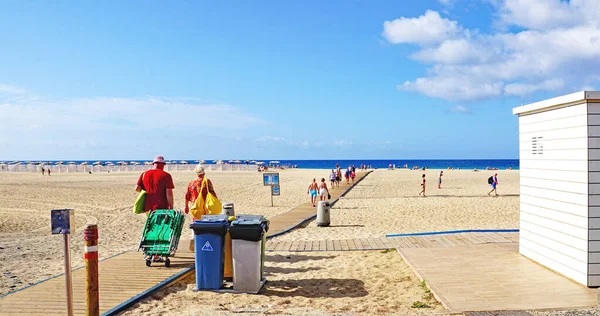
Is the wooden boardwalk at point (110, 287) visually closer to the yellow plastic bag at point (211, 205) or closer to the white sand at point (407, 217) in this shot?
the yellow plastic bag at point (211, 205)

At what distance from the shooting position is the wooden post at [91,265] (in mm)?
4816

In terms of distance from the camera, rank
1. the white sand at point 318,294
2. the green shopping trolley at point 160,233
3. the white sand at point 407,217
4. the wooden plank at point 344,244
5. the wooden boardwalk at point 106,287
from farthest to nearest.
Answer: the white sand at point 407,217 → the wooden plank at point 344,244 → the green shopping trolley at point 160,233 → the white sand at point 318,294 → the wooden boardwalk at point 106,287

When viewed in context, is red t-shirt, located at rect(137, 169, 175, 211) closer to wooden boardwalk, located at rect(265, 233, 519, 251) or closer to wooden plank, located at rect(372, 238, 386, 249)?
wooden boardwalk, located at rect(265, 233, 519, 251)

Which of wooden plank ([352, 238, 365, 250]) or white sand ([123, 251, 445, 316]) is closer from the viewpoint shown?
white sand ([123, 251, 445, 316])

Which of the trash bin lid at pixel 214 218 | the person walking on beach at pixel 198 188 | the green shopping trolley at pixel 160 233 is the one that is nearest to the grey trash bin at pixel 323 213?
the person walking on beach at pixel 198 188

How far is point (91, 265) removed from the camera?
488 centimetres

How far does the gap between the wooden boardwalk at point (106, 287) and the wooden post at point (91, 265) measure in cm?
48

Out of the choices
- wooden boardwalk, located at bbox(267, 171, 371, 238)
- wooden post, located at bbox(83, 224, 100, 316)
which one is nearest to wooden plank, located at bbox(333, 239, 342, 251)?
wooden boardwalk, located at bbox(267, 171, 371, 238)

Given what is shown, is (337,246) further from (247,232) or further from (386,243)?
(247,232)

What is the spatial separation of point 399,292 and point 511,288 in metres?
1.34

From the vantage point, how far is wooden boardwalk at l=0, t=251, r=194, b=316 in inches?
217

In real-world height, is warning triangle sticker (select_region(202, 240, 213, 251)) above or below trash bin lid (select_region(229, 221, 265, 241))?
below

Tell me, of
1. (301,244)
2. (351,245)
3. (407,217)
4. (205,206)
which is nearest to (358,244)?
(351,245)

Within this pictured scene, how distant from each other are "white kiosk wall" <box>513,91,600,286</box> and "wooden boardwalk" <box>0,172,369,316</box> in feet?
17.0
